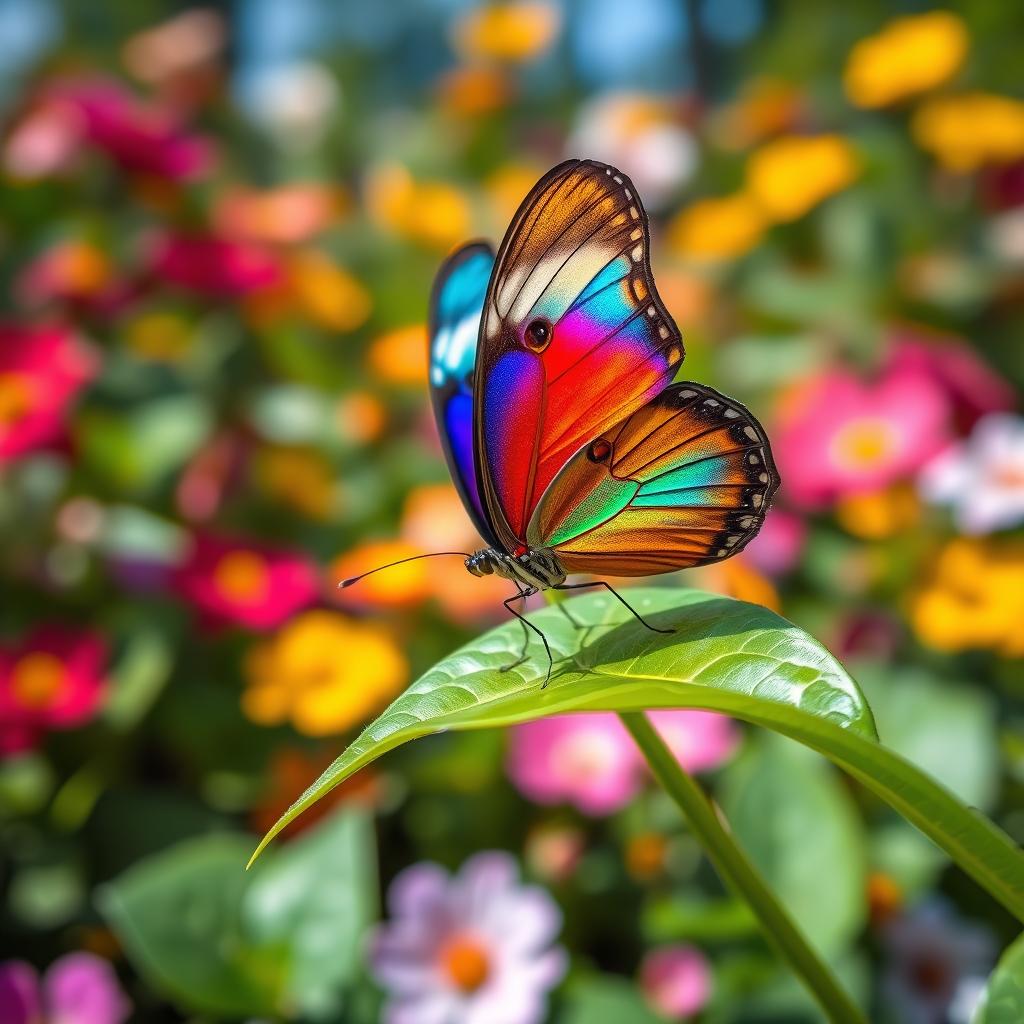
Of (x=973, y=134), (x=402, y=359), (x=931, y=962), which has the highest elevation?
(x=973, y=134)

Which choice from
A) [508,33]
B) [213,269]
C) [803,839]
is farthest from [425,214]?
[803,839]

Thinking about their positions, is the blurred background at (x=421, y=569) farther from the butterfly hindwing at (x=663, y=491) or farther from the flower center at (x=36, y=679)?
the butterfly hindwing at (x=663, y=491)

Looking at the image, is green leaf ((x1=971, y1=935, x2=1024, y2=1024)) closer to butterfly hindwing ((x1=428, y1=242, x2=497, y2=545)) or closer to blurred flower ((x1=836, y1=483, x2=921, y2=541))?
butterfly hindwing ((x1=428, y1=242, x2=497, y2=545))

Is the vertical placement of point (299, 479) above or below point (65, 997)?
above

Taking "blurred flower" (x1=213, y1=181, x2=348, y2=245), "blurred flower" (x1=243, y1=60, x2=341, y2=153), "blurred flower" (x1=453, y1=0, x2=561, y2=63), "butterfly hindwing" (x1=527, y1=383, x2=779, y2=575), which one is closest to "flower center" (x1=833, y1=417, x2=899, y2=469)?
"butterfly hindwing" (x1=527, y1=383, x2=779, y2=575)

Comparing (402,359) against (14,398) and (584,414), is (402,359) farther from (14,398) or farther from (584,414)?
(584,414)

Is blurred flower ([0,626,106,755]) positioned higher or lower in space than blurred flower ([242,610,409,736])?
higher

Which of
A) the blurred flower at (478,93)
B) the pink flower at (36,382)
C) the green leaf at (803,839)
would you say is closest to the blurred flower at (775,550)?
the green leaf at (803,839)
